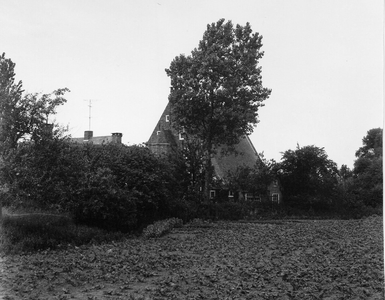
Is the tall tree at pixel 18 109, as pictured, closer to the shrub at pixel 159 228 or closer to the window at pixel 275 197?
the shrub at pixel 159 228

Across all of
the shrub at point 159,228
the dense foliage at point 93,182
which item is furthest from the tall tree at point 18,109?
the shrub at point 159,228

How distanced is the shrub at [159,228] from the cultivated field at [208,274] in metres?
7.29

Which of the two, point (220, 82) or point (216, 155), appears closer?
point (220, 82)

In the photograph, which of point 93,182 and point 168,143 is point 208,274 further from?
point 168,143

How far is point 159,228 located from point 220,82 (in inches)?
690

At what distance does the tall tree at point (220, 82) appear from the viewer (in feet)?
133

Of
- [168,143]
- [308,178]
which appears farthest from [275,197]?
[168,143]

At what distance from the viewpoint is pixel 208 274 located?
481 inches

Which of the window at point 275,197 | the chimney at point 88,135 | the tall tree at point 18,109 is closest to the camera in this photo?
the tall tree at point 18,109

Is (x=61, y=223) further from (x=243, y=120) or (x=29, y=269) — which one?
(x=243, y=120)

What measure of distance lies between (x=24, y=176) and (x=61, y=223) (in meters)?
5.01

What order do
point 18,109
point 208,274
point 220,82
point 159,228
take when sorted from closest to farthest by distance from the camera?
point 208,274 → point 18,109 → point 159,228 → point 220,82

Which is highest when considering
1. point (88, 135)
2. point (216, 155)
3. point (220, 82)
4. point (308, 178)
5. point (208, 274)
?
point (220, 82)

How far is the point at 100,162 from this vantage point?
2661 cm
